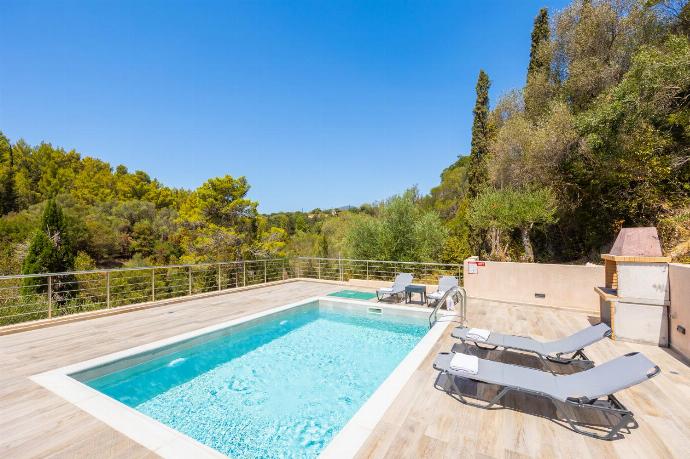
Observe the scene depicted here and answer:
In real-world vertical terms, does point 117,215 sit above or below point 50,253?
above

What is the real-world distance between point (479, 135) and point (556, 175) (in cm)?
602

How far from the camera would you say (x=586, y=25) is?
494 inches

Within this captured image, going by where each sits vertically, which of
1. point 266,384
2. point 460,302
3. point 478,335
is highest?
point 460,302

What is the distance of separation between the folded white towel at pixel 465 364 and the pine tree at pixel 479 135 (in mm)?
14958

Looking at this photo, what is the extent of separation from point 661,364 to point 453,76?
57.6 ft

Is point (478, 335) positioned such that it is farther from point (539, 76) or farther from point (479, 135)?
point (479, 135)

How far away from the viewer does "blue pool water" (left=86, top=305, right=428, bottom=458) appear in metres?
Answer: 3.39

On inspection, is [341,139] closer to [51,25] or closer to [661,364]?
[51,25]

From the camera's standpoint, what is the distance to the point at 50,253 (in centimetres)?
1401

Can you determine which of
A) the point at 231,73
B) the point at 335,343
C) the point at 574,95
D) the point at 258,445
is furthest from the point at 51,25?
the point at 574,95

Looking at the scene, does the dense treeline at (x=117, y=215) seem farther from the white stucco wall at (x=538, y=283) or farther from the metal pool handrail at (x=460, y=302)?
the metal pool handrail at (x=460, y=302)

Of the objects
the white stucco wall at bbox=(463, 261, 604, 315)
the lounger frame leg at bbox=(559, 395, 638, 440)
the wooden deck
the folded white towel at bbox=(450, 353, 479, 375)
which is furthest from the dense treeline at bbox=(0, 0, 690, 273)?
the folded white towel at bbox=(450, 353, 479, 375)

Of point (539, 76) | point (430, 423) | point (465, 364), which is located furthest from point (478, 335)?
point (539, 76)

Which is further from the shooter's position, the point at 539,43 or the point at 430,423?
the point at 539,43
